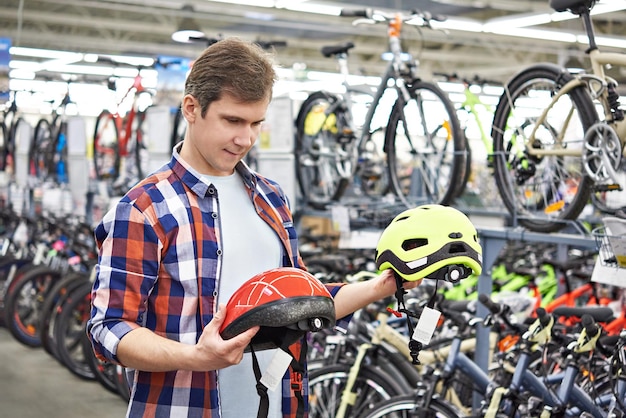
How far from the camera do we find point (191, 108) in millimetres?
1646

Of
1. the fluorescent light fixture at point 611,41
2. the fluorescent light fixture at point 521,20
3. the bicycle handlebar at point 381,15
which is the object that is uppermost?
the fluorescent light fixture at point 521,20

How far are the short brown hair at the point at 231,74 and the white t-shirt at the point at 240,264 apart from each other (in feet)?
0.61

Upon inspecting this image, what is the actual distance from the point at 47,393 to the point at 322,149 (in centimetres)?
236

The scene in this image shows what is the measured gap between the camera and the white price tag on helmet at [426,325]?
1683mm

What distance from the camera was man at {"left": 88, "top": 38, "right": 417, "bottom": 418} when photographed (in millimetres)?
1564

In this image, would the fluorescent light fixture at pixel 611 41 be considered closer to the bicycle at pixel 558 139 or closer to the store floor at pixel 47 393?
the bicycle at pixel 558 139

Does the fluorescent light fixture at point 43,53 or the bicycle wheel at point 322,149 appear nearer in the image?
the bicycle wheel at point 322,149

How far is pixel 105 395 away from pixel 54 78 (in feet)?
12.6

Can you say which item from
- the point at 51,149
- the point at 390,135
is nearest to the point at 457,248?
the point at 390,135

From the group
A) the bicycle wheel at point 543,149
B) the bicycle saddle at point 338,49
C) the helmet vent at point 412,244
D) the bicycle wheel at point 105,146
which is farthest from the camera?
the bicycle wheel at point 105,146

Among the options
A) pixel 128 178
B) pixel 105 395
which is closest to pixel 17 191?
pixel 128 178

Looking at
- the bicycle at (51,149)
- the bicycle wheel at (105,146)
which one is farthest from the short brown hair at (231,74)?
the bicycle at (51,149)

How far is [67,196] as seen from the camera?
7.98 metres

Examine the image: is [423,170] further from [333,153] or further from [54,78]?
[54,78]
